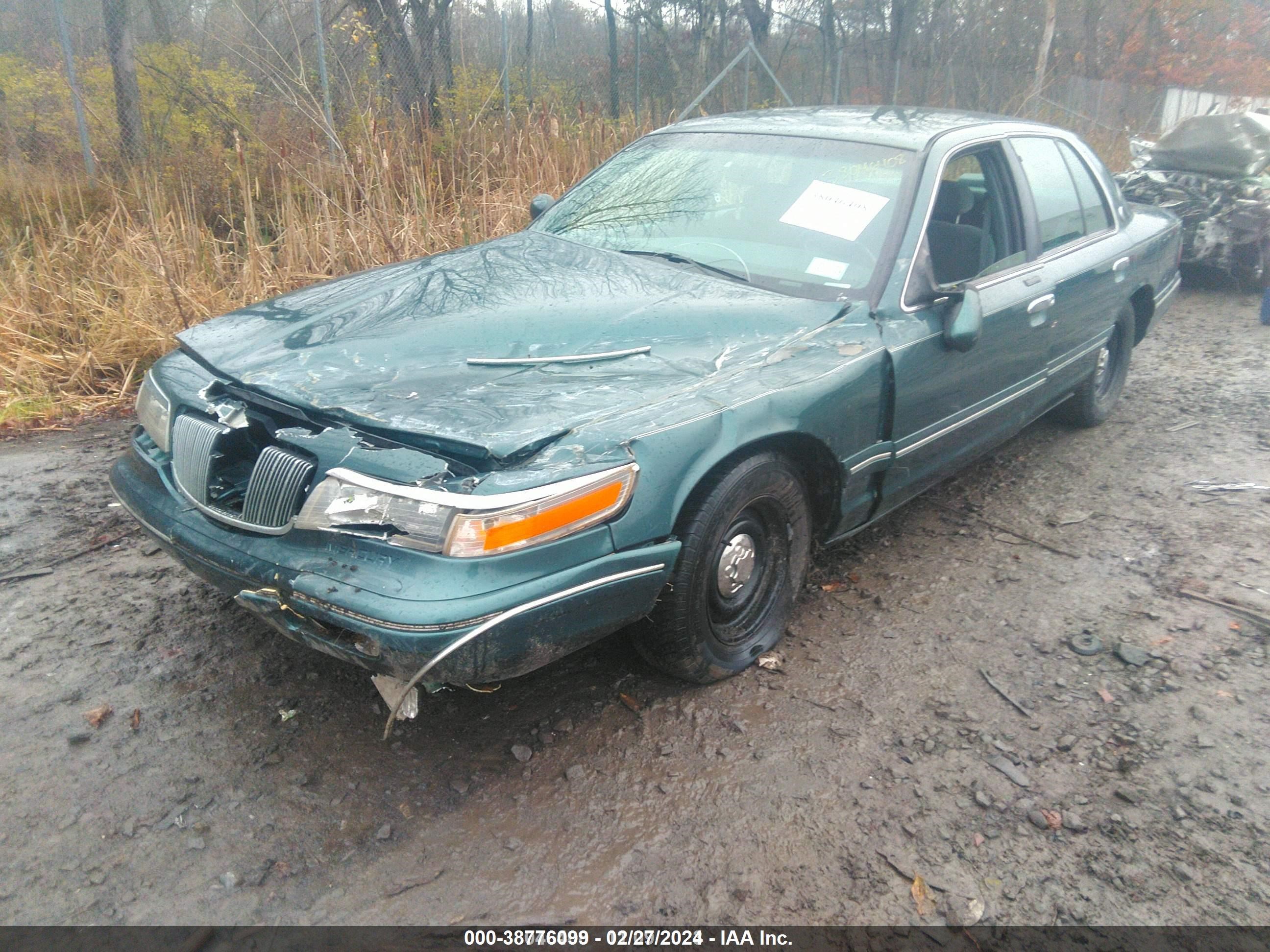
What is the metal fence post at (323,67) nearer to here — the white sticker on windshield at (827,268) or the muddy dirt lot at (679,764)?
the muddy dirt lot at (679,764)

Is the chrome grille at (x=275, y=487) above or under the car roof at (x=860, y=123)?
under

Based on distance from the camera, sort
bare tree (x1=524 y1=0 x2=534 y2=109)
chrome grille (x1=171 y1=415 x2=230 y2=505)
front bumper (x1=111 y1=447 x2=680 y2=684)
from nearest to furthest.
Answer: front bumper (x1=111 y1=447 x2=680 y2=684)
chrome grille (x1=171 y1=415 x2=230 y2=505)
bare tree (x1=524 y1=0 x2=534 y2=109)

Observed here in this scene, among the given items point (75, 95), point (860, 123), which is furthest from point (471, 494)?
point (75, 95)

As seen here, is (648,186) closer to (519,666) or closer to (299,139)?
(519,666)

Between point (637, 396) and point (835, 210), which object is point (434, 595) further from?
point (835, 210)

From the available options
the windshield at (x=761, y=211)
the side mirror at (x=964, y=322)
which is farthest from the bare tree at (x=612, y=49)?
the side mirror at (x=964, y=322)

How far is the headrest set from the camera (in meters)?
3.59

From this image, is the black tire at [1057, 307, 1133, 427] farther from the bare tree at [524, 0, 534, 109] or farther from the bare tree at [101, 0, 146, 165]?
the bare tree at [101, 0, 146, 165]

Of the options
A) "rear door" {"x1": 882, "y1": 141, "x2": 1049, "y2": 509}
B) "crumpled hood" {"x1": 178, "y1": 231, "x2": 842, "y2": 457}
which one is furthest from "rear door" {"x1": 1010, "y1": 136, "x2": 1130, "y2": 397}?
"crumpled hood" {"x1": 178, "y1": 231, "x2": 842, "y2": 457}

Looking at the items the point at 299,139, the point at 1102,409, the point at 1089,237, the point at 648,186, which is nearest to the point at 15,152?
the point at 299,139

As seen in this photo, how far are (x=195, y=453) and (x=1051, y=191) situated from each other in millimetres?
3611

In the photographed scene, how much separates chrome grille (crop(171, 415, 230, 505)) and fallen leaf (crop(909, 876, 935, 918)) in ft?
6.67

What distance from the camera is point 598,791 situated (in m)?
2.38

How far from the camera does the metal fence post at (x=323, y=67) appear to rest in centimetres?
688
